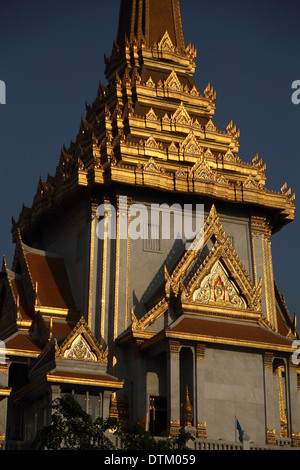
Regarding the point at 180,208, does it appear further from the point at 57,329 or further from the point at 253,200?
the point at 57,329

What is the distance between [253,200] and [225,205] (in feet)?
3.86

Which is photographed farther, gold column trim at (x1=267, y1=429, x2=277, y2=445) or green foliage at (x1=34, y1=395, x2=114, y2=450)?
gold column trim at (x1=267, y1=429, x2=277, y2=445)

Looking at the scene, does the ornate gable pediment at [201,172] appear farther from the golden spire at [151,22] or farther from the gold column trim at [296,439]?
the gold column trim at [296,439]

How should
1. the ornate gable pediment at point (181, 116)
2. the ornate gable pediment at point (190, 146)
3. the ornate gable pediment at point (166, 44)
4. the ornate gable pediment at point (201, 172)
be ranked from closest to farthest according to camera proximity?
the ornate gable pediment at point (201, 172)
the ornate gable pediment at point (190, 146)
the ornate gable pediment at point (181, 116)
the ornate gable pediment at point (166, 44)

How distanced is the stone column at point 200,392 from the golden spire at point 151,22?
17.5m

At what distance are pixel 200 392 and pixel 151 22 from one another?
20443mm

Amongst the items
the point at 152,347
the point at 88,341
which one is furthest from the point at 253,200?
the point at 88,341

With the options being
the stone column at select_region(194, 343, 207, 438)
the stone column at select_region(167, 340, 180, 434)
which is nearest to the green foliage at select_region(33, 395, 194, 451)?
the stone column at select_region(167, 340, 180, 434)

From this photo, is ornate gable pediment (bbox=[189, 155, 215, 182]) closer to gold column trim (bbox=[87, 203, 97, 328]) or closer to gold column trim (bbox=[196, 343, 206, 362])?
gold column trim (bbox=[87, 203, 97, 328])

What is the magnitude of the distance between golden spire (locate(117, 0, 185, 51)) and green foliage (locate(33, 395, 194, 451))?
23.7 metres

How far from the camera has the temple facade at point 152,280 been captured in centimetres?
3369

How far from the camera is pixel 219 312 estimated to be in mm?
35750

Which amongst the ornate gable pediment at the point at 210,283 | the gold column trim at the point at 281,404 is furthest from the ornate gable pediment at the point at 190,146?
the gold column trim at the point at 281,404

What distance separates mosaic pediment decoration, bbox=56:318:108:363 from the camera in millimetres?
31734
